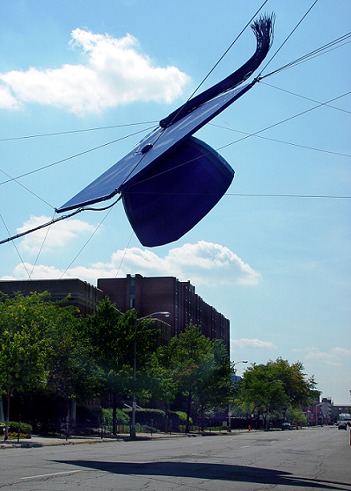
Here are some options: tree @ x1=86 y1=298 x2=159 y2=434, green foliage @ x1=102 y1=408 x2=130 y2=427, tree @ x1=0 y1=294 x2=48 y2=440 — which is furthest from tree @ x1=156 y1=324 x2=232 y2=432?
tree @ x1=0 y1=294 x2=48 y2=440

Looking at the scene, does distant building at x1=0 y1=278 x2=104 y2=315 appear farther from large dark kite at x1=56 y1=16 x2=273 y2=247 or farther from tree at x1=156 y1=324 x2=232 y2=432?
large dark kite at x1=56 y1=16 x2=273 y2=247

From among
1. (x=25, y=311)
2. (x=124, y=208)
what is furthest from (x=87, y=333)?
(x=124, y=208)

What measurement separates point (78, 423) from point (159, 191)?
36.6 metres

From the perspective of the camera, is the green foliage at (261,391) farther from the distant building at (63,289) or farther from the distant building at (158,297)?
the distant building at (63,289)

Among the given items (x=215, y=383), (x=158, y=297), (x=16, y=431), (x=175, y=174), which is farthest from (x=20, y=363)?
(x=158, y=297)

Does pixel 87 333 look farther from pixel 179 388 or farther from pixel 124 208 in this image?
pixel 124 208

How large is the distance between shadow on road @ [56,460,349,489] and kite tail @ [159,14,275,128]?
14.5 m

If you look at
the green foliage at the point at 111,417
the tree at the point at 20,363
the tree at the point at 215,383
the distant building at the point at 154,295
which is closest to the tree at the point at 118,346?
the green foliage at the point at 111,417

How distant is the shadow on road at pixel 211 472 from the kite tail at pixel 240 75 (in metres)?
14.5

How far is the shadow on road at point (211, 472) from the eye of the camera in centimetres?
1502

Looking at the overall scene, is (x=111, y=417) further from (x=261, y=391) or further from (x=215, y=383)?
(x=261, y=391)

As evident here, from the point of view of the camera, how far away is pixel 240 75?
2477 cm

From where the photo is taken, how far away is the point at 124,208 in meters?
27.3

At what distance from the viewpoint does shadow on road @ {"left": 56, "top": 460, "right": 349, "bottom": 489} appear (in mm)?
15016
